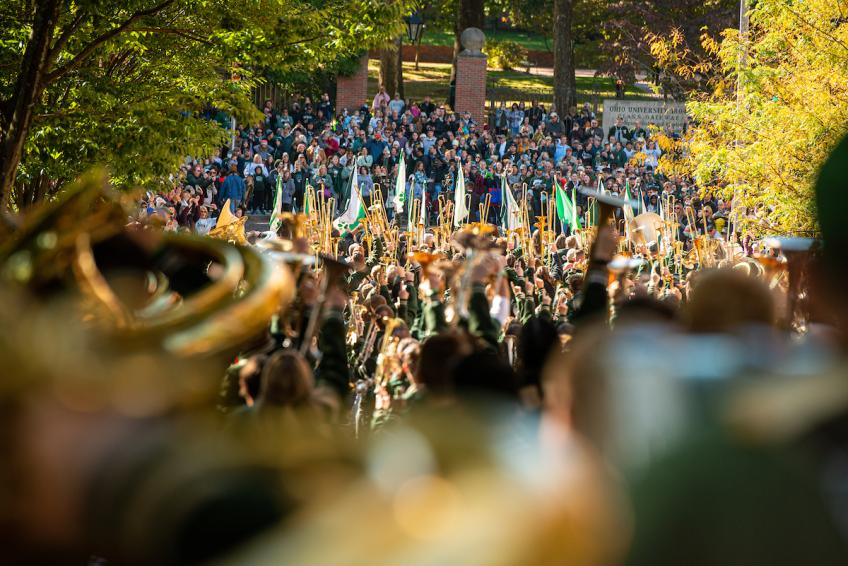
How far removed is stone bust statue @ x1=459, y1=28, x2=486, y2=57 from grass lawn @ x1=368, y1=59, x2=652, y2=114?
11.4 ft

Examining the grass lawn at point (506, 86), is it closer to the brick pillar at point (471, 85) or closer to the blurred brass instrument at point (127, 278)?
the brick pillar at point (471, 85)

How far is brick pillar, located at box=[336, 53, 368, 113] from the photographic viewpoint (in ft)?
132

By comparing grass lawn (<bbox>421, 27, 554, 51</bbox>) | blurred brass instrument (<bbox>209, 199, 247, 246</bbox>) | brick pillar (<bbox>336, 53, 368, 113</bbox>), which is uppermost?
grass lawn (<bbox>421, 27, 554, 51</bbox>)

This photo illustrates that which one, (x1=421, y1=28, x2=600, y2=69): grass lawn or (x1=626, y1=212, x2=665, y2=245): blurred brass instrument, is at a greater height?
(x1=421, y1=28, x2=600, y2=69): grass lawn

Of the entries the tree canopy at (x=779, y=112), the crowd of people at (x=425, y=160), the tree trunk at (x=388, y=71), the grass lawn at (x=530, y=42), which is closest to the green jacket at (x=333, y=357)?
the tree canopy at (x=779, y=112)

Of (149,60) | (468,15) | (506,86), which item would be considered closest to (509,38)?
(506,86)

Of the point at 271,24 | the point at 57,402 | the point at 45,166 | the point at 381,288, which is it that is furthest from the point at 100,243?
the point at 45,166

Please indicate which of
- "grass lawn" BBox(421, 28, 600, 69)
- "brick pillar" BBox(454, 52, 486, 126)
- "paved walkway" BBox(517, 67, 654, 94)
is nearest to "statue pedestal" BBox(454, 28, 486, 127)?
"brick pillar" BBox(454, 52, 486, 126)

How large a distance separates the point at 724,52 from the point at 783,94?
1.86m

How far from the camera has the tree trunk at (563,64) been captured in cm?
4309

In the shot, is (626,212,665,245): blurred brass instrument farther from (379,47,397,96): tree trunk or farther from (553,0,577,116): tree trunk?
(379,47,397,96): tree trunk

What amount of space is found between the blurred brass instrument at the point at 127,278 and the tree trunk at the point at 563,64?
40016mm

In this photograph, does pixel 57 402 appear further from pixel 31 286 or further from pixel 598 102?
pixel 598 102

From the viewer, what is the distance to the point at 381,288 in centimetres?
1191
